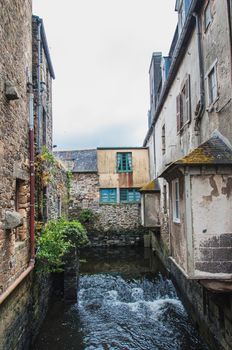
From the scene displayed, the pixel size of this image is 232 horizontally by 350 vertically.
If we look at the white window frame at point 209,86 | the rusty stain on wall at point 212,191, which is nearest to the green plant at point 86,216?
the white window frame at point 209,86

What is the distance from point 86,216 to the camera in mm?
22688

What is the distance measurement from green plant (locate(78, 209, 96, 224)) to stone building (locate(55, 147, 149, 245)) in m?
0.24

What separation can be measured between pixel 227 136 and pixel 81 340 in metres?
6.10

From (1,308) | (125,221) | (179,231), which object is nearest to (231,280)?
(179,231)

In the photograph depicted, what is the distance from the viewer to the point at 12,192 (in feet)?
20.9

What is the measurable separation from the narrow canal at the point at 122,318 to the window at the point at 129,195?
30.2 ft

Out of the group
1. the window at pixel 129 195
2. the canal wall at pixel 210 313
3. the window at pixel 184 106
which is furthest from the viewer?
the window at pixel 129 195

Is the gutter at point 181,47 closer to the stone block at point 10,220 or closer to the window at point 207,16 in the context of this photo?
the window at point 207,16

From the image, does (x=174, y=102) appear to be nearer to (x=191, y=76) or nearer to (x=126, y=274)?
(x=191, y=76)

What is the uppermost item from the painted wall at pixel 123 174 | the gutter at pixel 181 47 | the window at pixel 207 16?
A: the gutter at pixel 181 47

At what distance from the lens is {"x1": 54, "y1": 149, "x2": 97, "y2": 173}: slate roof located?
77.9 ft

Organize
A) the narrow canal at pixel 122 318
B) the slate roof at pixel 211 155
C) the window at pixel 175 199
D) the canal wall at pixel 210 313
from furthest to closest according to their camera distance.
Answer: the narrow canal at pixel 122 318
the window at pixel 175 199
the canal wall at pixel 210 313
the slate roof at pixel 211 155

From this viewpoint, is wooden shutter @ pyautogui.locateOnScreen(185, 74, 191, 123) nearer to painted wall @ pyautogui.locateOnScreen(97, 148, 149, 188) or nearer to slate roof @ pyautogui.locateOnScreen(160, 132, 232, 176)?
slate roof @ pyautogui.locateOnScreen(160, 132, 232, 176)

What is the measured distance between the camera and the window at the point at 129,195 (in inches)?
926
